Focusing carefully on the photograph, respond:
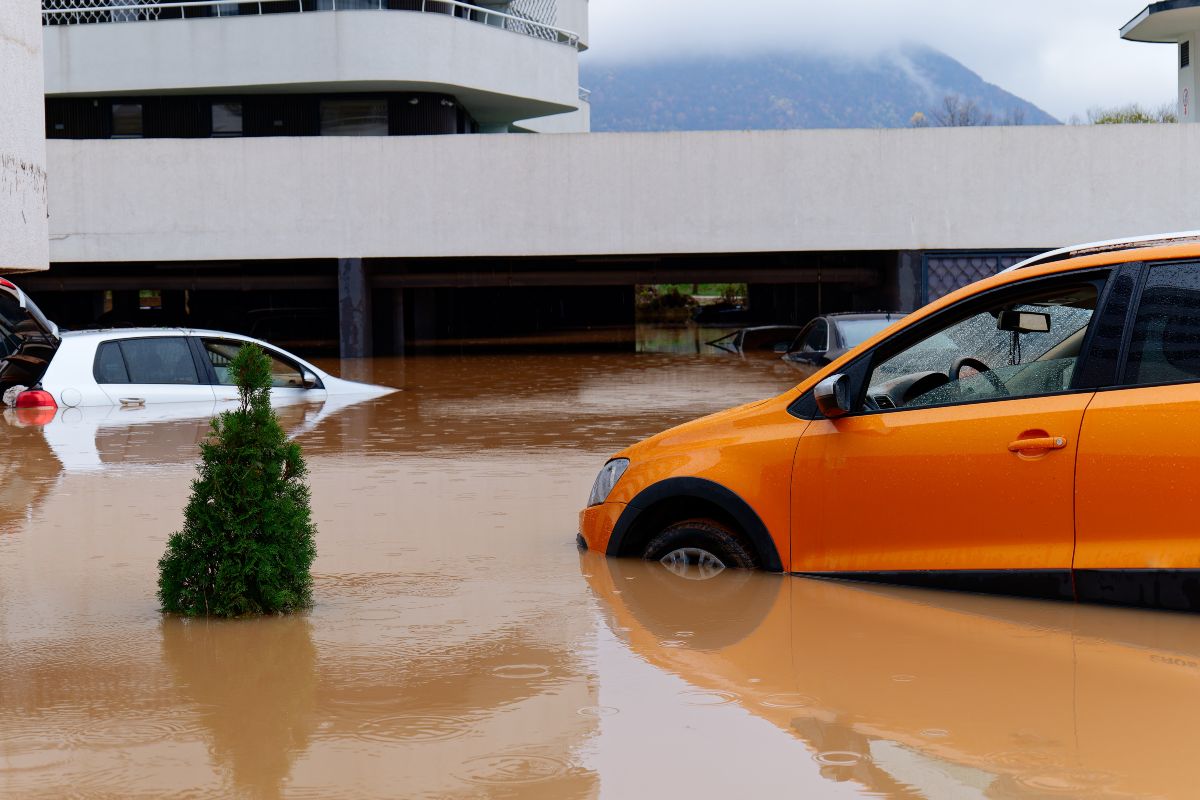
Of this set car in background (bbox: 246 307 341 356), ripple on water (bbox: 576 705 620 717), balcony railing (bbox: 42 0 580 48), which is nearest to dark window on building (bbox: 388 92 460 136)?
balcony railing (bbox: 42 0 580 48)

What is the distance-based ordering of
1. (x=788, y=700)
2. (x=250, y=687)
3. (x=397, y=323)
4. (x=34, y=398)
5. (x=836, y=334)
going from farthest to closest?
(x=397, y=323), (x=836, y=334), (x=34, y=398), (x=250, y=687), (x=788, y=700)

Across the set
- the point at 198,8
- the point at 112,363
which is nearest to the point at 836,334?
the point at 112,363

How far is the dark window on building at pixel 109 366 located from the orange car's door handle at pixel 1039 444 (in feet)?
38.2

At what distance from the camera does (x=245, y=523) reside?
675cm

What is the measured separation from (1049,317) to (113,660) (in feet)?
14.1

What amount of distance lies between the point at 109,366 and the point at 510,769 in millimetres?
12404

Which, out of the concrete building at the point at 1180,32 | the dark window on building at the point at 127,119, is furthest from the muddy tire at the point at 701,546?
the concrete building at the point at 1180,32

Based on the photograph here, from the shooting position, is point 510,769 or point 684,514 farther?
point 684,514

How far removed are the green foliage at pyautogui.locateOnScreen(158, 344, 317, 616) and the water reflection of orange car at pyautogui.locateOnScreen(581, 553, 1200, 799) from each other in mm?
1445

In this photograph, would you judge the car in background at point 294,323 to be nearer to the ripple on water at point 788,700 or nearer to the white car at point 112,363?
the white car at point 112,363

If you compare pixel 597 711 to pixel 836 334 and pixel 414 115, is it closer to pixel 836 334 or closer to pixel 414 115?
pixel 836 334

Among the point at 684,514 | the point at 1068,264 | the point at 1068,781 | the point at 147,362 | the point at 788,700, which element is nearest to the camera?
the point at 1068,781

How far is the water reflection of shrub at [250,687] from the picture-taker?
491 cm

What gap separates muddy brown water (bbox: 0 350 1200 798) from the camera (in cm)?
470
